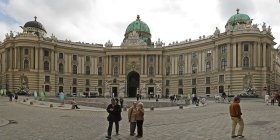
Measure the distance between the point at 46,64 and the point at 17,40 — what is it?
10472mm

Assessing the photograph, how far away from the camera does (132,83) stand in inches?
4070

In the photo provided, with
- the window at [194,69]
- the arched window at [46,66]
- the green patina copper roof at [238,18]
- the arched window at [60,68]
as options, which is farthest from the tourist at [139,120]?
the arched window at [60,68]

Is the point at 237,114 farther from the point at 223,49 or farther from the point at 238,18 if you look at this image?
the point at 238,18

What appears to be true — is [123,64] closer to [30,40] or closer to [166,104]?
[30,40]

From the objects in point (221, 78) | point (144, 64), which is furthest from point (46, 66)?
point (221, 78)

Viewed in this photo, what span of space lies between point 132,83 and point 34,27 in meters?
34.7

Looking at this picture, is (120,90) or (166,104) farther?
(120,90)

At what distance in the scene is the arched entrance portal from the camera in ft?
337

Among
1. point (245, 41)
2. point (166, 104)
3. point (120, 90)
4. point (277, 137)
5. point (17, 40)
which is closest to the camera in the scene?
point (277, 137)

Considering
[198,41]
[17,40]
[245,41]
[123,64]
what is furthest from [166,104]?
[17,40]

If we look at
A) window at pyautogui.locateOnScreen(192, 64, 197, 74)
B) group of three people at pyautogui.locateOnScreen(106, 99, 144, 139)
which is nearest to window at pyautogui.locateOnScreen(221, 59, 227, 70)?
window at pyautogui.locateOnScreen(192, 64, 197, 74)

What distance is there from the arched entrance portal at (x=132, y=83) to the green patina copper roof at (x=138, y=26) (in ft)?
57.9

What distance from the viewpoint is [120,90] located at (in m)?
100

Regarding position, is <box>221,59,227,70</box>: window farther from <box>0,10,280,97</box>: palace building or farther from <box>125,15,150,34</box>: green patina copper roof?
<box>125,15,150,34</box>: green patina copper roof
